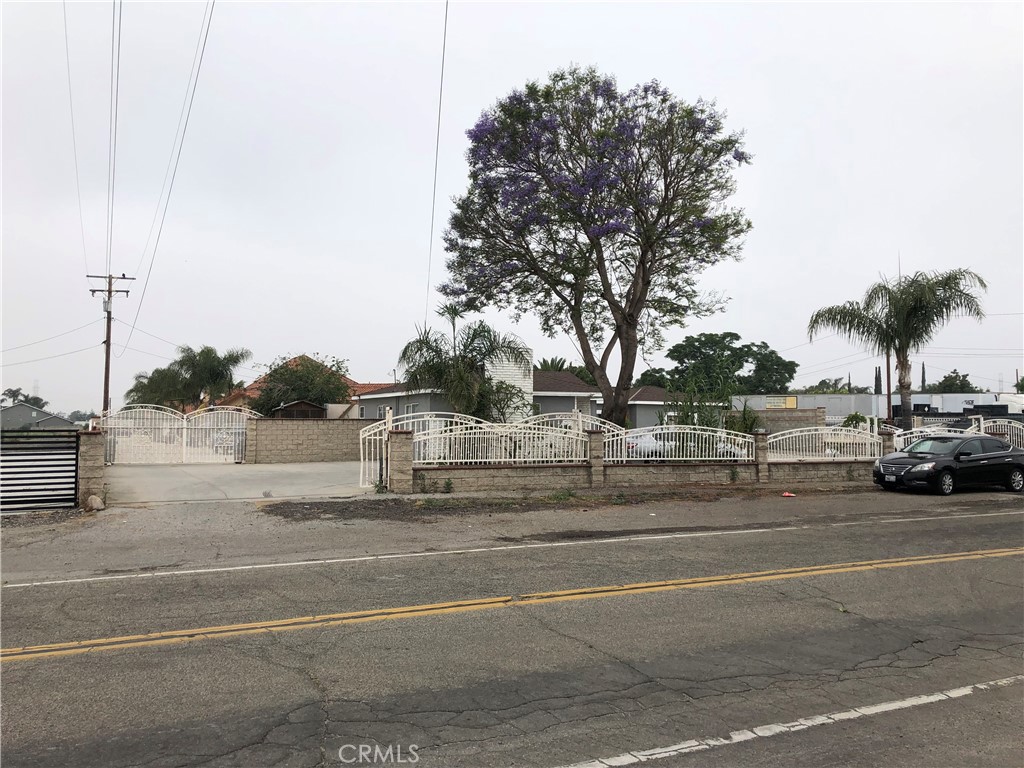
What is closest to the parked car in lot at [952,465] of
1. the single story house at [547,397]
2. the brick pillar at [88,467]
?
the single story house at [547,397]

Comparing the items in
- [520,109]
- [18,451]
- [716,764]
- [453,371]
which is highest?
[520,109]

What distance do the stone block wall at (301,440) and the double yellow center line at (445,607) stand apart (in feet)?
69.3

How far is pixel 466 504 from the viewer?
14.9 m

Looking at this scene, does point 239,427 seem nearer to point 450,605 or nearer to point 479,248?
point 479,248

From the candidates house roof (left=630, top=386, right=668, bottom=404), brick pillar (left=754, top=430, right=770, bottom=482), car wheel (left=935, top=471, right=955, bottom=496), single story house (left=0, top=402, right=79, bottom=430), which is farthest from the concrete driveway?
house roof (left=630, top=386, right=668, bottom=404)

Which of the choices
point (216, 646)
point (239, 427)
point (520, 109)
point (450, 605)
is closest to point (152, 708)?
point (216, 646)

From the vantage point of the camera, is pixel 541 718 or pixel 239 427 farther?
pixel 239 427

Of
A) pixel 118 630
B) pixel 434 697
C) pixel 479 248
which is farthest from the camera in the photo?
pixel 479 248

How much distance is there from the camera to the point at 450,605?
6789 millimetres

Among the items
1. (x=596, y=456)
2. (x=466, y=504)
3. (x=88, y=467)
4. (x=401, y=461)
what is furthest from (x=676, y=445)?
(x=88, y=467)

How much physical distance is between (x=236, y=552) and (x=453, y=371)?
11433 mm

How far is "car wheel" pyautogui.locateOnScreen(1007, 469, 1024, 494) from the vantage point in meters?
18.0

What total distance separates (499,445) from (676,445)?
196 inches

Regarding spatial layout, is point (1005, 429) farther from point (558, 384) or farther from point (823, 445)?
point (558, 384)
